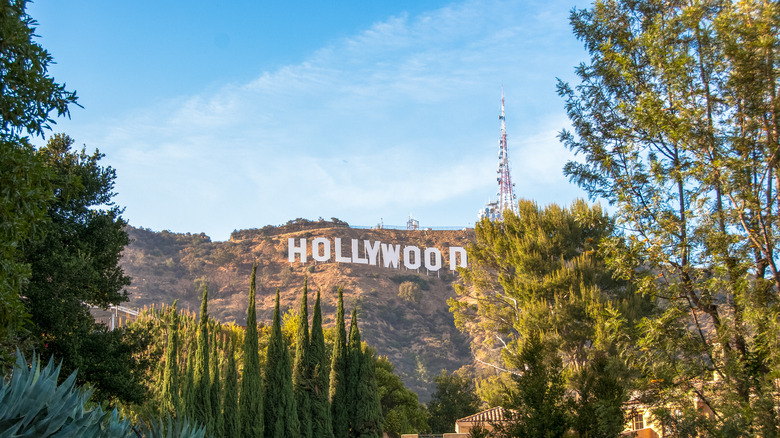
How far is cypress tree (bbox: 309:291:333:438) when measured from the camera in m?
21.2

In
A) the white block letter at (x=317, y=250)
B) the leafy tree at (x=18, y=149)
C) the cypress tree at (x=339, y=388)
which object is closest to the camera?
the leafy tree at (x=18, y=149)

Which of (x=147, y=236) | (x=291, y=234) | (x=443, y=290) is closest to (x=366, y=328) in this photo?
(x=443, y=290)

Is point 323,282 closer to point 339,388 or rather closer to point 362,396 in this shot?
point 339,388

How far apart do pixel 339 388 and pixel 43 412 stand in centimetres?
1757

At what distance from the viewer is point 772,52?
10.2 metres

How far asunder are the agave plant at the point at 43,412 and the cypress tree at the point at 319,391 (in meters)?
15.2

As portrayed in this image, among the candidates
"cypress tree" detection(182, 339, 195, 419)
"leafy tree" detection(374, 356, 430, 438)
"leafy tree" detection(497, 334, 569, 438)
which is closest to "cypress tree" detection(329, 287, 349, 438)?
"cypress tree" detection(182, 339, 195, 419)

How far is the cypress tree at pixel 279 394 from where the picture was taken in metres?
19.6

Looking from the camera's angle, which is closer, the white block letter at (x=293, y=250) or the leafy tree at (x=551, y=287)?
the leafy tree at (x=551, y=287)

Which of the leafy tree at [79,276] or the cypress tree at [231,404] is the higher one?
the leafy tree at [79,276]

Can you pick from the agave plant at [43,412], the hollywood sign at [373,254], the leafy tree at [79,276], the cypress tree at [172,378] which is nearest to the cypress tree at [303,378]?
the cypress tree at [172,378]

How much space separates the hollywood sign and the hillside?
5.76ft

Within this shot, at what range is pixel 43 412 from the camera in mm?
6055

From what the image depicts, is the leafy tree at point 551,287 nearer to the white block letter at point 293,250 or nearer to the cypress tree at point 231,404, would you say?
the cypress tree at point 231,404
